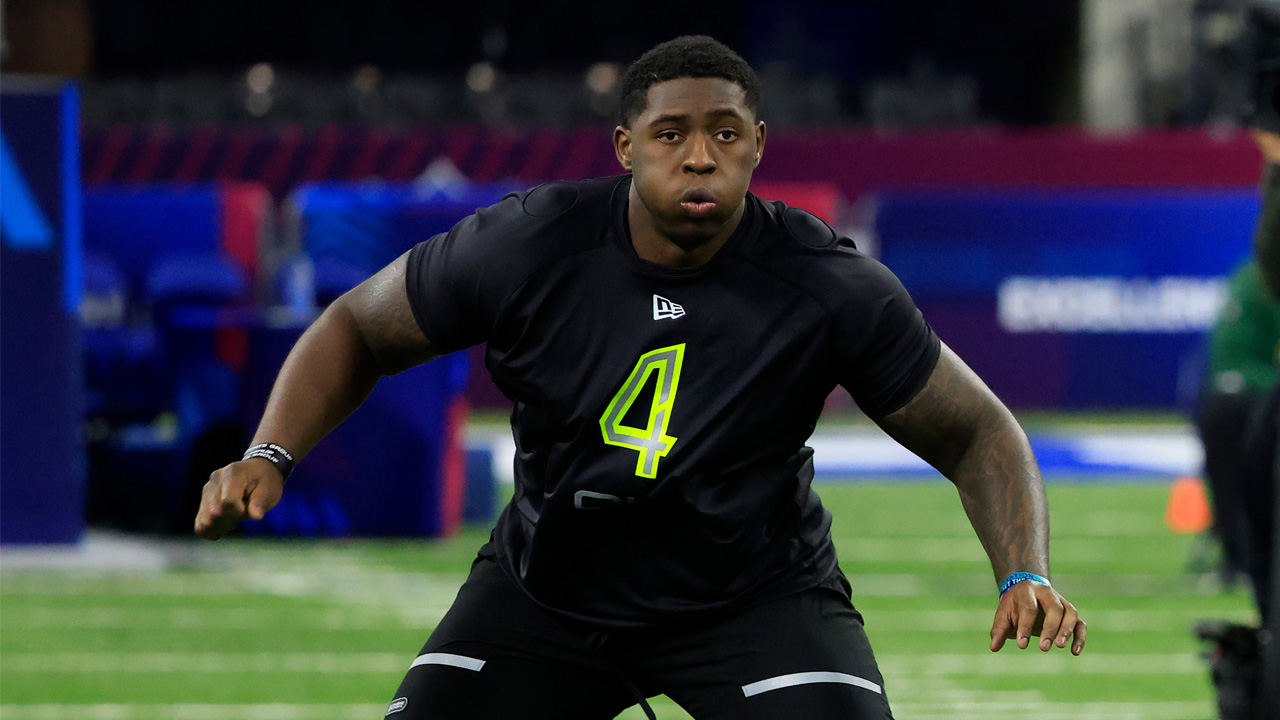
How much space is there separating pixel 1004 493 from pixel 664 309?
2.39 feet

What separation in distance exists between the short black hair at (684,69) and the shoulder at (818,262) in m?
0.24

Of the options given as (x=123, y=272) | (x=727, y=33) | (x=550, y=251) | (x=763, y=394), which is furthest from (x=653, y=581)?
(x=727, y=33)

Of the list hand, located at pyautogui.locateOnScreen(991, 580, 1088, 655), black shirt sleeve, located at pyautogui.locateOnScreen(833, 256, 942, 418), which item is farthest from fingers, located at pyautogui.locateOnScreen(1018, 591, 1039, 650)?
black shirt sleeve, located at pyautogui.locateOnScreen(833, 256, 942, 418)

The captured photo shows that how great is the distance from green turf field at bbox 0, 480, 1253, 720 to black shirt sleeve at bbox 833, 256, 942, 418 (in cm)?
285

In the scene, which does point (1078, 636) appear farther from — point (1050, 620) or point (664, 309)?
point (664, 309)

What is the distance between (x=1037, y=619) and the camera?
308 cm

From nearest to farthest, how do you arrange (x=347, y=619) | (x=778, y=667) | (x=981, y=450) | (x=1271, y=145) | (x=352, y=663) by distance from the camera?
(x=778, y=667), (x=981, y=450), (x=1271, y=145), (x=352, y=663), (x=347, y=619)

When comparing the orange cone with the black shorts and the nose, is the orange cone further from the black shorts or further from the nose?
the nose

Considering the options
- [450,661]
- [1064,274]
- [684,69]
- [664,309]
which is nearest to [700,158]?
[684,69]

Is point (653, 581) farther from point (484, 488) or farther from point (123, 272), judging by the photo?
point (123, 272)

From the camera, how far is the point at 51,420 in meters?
8.87

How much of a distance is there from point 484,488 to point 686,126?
24.7 feet

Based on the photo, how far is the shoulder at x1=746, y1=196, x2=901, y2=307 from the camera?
3275 mm

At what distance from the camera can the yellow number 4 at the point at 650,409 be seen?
10.6ft
